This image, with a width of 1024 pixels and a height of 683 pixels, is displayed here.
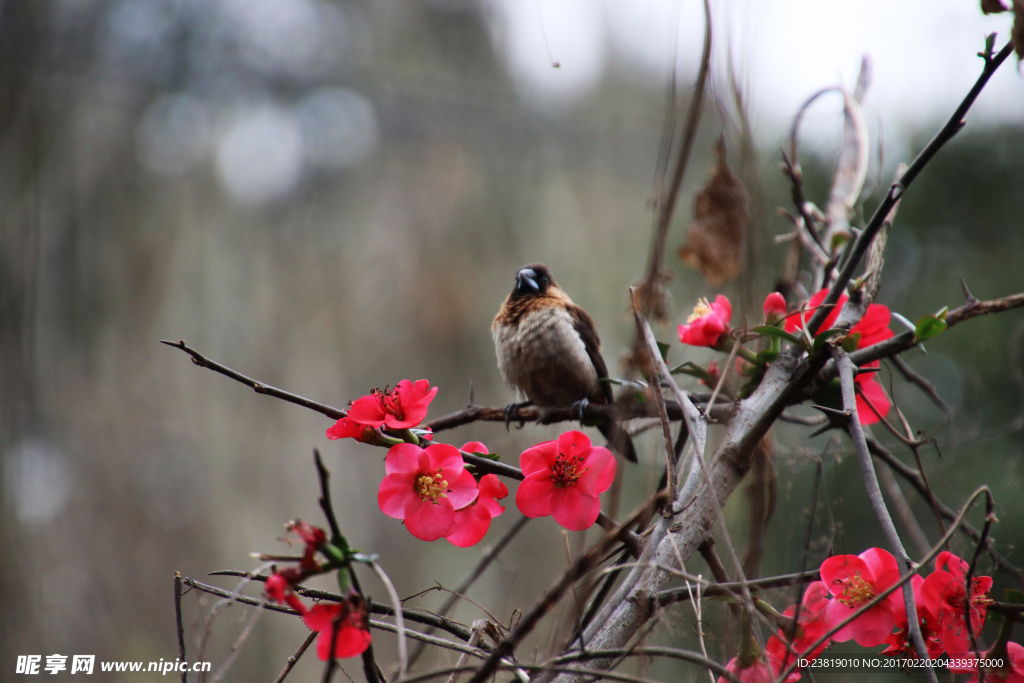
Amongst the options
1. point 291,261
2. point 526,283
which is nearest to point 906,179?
point 526,283

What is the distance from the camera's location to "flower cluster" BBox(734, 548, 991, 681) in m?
0.80

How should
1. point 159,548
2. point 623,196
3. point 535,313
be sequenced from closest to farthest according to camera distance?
point 535,313 → point 159,548 → point 623,196

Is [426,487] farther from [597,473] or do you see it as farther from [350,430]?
[597,473]

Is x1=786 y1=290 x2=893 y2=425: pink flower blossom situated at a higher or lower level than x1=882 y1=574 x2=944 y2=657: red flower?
higher

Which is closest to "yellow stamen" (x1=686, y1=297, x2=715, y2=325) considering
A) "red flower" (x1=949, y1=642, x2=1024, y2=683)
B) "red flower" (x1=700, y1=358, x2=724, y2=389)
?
"red flower" (x1=700, y1=358, x2=724, y2=389)

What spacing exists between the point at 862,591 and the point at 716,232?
2.58ft

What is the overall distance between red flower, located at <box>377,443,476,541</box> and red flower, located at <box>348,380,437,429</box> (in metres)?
0.04

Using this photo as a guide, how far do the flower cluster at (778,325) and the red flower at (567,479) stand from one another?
40cm

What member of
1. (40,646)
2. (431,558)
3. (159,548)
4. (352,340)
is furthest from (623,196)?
(40,646)

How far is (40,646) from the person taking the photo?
2611 millimetres

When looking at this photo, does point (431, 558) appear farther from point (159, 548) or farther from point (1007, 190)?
point (1007, 190)

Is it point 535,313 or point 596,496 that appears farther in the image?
point 535,313

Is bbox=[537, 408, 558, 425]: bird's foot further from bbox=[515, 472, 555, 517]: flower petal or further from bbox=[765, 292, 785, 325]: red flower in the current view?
bbox=[515, 472, 555, 517]: flower petal

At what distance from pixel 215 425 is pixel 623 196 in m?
3.59
